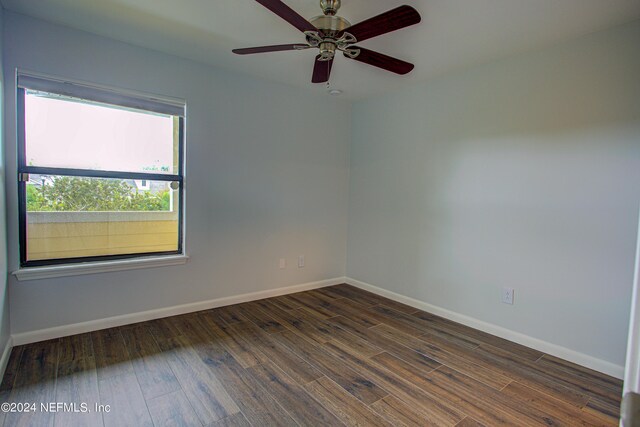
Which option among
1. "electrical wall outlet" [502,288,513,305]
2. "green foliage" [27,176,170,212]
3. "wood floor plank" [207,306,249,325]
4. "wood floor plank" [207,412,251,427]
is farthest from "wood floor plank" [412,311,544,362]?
"green foliage" [27,176,170,212]

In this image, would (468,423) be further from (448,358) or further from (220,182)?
(220,182)

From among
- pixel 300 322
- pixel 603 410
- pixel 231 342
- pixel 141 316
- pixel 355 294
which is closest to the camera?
pixel 603 410

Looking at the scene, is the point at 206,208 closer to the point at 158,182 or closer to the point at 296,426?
the point at 158,182

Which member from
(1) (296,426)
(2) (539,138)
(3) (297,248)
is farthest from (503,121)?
(1) (296,426)

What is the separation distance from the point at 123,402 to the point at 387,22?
243 cm

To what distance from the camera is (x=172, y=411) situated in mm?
1707

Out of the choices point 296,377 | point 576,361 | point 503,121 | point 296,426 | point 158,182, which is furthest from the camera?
point 158,182

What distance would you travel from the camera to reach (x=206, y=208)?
304 centimetres

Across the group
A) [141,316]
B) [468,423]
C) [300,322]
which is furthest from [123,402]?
[468,423]

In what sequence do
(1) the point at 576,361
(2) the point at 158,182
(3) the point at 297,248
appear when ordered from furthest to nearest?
(3) the point at 297,248, (2) the point at 158,182, (1) the point at 576,361

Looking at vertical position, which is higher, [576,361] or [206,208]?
[206,208]

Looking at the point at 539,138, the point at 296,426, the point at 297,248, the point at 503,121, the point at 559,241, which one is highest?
the point at 503,121

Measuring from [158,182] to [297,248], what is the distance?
5.25ft

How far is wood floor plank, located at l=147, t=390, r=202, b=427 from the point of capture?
1.62m
